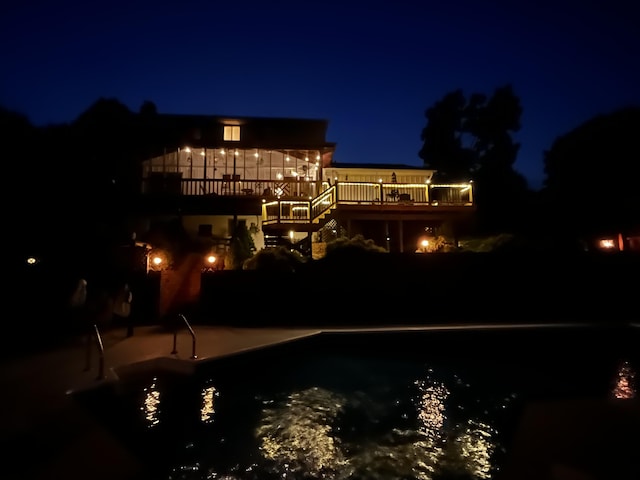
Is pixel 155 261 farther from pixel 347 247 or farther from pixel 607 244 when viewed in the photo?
pixel 607 244

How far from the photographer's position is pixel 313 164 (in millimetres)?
22719

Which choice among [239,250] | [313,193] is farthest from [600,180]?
[239,250]

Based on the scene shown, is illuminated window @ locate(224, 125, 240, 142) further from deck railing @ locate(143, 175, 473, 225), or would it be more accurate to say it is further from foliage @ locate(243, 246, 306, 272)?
foliage @ locate(243, 246, 306, 272)

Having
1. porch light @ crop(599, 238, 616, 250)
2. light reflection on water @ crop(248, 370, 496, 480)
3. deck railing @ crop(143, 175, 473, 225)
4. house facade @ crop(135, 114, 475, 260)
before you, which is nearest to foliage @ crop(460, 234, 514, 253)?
house facade @ crop(135, 114, 475, 260)

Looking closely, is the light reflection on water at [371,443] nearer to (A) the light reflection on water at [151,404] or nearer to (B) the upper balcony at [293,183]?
(A) the light reflection on water at [151,404]

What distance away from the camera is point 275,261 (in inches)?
597

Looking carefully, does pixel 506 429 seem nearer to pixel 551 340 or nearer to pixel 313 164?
pixel 551 340

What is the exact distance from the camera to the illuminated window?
23250 mm

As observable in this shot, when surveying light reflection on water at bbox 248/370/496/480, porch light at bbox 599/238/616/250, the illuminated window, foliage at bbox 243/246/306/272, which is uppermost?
the illuminated window

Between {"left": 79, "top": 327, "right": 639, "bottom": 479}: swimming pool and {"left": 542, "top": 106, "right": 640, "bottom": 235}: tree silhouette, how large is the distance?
466 inches

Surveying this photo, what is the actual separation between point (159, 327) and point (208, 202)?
9565 millimetres

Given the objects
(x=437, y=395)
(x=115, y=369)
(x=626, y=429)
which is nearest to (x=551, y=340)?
(x=437, y=395)

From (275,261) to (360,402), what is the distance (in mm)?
8483

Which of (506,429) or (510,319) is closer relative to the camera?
(506,429)
